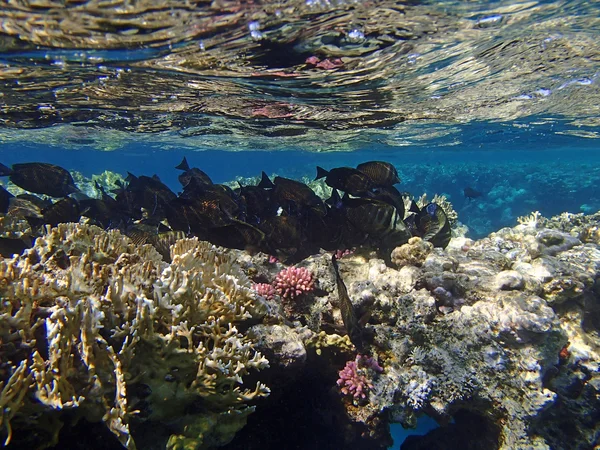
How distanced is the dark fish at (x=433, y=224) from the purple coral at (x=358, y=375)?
2.93 meters

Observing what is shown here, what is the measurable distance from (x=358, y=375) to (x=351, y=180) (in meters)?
3.65

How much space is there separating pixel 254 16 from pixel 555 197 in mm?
31803

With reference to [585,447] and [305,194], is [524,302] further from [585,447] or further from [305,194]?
[305,194]

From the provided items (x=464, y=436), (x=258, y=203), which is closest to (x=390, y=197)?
(x=258, y=203)

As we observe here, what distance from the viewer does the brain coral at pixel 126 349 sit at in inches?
105

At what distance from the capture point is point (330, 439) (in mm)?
4848

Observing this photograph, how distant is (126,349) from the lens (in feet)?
9.50

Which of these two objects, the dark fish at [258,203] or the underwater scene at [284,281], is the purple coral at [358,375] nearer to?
the underwater scene at [284,281]


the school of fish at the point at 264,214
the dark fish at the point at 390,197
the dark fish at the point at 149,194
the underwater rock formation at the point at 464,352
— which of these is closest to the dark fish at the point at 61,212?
the school of fish at the point at 264,214

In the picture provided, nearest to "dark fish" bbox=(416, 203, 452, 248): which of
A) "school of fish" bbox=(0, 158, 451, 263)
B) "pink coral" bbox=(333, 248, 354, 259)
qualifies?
"school of fish" bbox=(0, 158, 451, 263)

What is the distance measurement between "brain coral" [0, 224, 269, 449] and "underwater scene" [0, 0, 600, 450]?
2 centimetres

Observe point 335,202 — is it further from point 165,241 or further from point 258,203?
point 165,241

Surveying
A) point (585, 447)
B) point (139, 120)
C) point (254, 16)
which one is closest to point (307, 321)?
point (585, 447)

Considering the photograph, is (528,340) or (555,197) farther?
(555,197)
